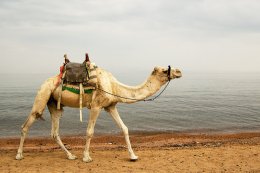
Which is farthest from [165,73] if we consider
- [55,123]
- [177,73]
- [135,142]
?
[135,142]

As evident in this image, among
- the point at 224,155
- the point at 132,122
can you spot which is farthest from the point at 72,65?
the point at 132,122

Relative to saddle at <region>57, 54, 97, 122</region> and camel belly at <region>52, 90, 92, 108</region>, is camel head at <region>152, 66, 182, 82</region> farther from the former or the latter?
camel belly at <region>52, 90, 92, 108</region>

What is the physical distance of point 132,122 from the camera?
1058 inches

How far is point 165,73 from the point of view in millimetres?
9734

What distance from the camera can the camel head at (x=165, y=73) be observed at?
9.63 meters

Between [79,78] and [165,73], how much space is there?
8.91ft

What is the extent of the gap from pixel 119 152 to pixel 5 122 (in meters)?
17.5

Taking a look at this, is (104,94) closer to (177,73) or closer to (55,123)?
(55,123)

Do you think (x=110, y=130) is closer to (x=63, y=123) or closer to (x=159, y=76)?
(x=63, y=123)

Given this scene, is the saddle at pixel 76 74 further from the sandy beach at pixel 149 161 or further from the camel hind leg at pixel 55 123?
the sandy beach at pixel 149 161

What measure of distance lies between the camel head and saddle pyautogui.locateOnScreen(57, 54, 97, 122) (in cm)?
197

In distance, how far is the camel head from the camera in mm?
9633

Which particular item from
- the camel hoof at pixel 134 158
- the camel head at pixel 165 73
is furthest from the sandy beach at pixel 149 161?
the camel head at pixel 165 73

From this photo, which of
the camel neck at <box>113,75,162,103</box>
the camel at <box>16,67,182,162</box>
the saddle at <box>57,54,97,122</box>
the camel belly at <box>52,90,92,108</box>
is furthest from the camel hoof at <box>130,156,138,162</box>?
the saddle at <box>57,54,97,122</box>
